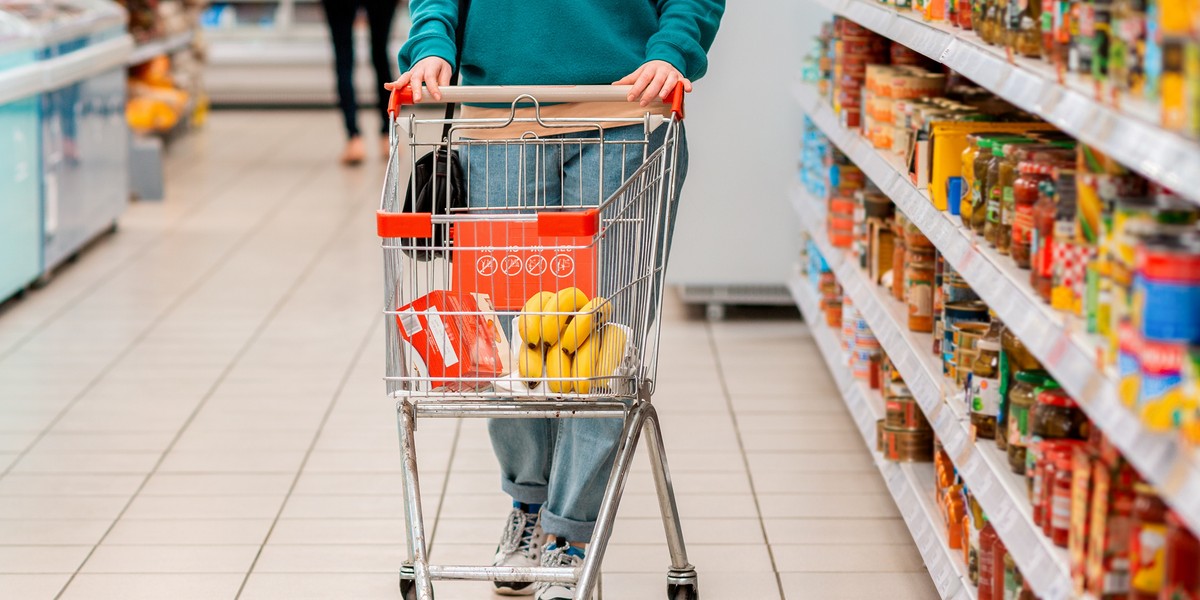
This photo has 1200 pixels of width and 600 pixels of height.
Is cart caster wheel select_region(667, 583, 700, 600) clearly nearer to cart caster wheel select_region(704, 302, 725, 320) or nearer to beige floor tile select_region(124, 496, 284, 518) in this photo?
beige floor tile select_region(124, 496, 284, 518)

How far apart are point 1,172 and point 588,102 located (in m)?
2.97

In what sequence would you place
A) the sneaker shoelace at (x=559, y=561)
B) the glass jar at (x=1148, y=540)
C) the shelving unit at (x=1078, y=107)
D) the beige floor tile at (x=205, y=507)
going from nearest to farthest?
1. the shelving unit at (x=1078, y=107)
2. the glass jar at (x=1148, y=540)
3. the sneaker shoelace at (x=559, y=561)
4. the beige floor tile at (x=205, y=507)

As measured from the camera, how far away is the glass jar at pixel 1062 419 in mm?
1932

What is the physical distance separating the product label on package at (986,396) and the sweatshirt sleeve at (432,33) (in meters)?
1.04

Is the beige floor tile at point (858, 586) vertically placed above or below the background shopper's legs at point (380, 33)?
below

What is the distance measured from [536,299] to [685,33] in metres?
0.58

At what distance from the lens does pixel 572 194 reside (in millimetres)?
2436

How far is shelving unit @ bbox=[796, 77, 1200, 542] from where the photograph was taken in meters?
1.33

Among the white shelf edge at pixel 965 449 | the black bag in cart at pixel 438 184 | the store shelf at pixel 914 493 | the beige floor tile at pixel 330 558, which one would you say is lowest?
the beige floor tile at pixel 330 558

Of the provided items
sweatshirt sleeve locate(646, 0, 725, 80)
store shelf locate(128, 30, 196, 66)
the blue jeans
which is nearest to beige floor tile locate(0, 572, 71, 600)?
the blue jeans

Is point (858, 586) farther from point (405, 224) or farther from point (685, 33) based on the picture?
point (405, 224)

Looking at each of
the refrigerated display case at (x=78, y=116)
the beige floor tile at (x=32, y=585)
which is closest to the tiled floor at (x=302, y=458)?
the beige floor tile at (x=32, y=585)

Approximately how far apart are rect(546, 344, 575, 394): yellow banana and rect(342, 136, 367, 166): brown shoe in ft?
20.2

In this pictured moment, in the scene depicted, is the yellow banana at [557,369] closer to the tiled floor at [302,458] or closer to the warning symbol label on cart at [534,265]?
the warning symbol label on cart at [534,265]
